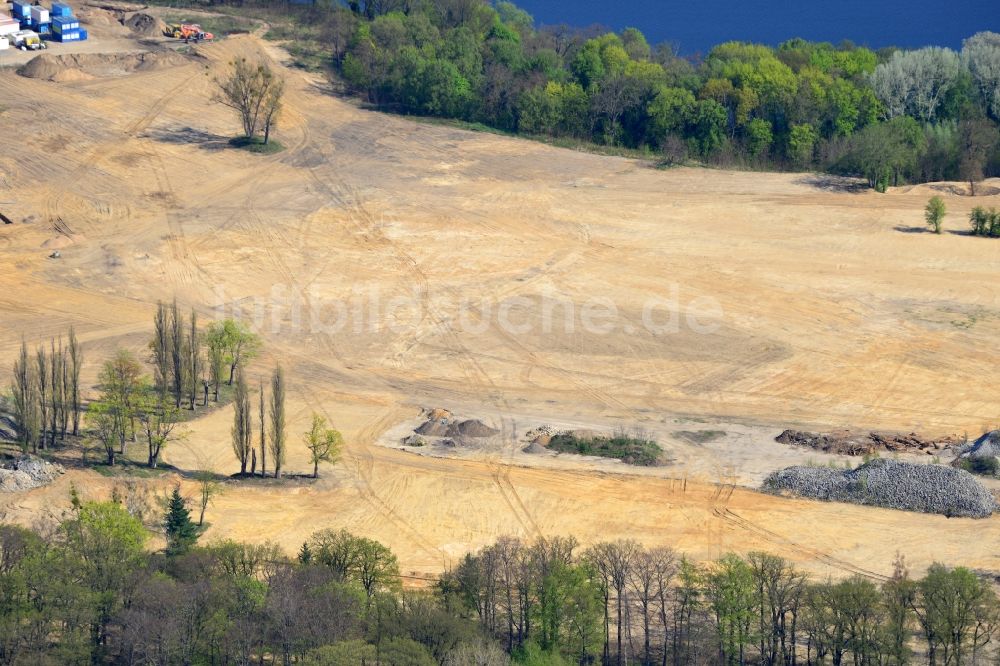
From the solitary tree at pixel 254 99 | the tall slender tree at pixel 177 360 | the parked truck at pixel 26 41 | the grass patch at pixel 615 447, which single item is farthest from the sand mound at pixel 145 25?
the grass patch at pixel 615 447

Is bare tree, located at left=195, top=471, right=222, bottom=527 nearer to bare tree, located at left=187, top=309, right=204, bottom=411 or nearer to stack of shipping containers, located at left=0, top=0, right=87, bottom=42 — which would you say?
bare tree, located at left=187, top=309, right=204, bottom=411

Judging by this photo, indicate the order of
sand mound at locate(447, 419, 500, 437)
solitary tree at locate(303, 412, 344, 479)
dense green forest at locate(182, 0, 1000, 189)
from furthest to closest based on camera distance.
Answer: dense green forest at locate(182, 0, 1000, 189)
sand mound at locate(447, 419, 500, 437)
solitary tree at locate(303, 412, 344, 479)

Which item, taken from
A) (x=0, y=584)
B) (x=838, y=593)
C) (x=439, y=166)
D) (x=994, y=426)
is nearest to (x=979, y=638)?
(x=838, y=593)

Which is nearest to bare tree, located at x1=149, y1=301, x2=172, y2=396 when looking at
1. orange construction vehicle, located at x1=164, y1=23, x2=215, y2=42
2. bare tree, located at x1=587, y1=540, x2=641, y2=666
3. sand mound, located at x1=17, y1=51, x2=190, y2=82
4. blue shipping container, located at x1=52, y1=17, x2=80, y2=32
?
bare tree, located at x1=587, y1=540, x2=641, y2=666

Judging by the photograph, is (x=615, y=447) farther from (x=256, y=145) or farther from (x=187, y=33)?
(x=187, y=33)

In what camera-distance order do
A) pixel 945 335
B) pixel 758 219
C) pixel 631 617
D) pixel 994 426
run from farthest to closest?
pixel 758 219 < pixel 945 335 < pixel 994 426 < pixel 631 617

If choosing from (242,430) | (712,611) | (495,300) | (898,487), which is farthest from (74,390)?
(898,487)

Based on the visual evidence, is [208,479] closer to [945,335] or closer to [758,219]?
[945,335]
